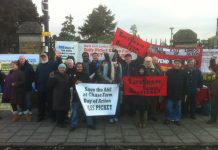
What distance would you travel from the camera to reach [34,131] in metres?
9.39

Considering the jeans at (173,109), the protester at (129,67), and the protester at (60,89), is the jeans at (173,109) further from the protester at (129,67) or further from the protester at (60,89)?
the protester at (60,89)

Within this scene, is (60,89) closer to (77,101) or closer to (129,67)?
(77,101)

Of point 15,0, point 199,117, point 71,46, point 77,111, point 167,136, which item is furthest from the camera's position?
point 15,0

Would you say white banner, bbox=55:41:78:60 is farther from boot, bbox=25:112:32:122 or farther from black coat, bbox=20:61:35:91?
boot, bbox=25:112:32:122

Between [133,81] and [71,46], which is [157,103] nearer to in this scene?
[133,81]

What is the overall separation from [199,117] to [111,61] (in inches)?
122

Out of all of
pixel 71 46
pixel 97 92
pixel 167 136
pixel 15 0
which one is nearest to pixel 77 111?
pixel 97 92

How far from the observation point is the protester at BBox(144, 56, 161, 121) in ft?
33.1

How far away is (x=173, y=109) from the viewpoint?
Answer: 33.6ft

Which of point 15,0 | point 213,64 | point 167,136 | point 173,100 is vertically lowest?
point 167,136

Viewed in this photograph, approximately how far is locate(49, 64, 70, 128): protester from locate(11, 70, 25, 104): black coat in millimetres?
1082

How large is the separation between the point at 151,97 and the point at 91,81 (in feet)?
5.48

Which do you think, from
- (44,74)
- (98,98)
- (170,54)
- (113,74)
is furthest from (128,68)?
(44,74)

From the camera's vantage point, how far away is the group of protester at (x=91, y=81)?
9.70 meters
